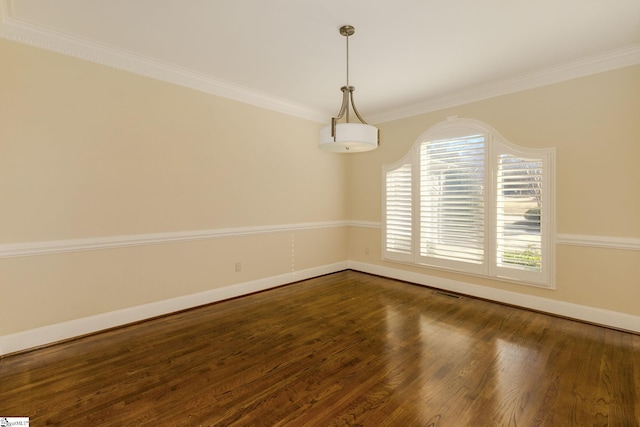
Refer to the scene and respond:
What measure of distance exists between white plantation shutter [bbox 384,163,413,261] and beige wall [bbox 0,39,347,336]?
175 cm

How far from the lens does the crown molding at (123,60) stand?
256 centimetres

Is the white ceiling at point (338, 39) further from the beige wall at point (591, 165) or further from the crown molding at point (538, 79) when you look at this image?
the beige wall at point (591, 165)

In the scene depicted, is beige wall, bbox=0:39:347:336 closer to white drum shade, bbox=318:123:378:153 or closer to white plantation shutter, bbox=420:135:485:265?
white drum shade, bbox=318:123:378:153

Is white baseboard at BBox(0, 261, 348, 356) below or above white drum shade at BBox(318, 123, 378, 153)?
below

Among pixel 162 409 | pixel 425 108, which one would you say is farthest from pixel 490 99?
pixel 162 409

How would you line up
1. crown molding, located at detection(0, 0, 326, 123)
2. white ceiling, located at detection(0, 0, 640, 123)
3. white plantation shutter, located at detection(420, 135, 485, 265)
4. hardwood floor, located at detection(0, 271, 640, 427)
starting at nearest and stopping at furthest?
Answer: hardwood floor, located at detection(0, 271, 640, 427) < white ceiling, located at detection(0, 0, 640, 123) < crown molding, located at detection(0, 0, 326, 123) < white plantation shutter, located at detection(420, 135, 485, 265)

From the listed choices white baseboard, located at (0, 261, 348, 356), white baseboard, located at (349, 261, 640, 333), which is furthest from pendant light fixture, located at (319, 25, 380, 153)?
white baseboard, located at (349, 261, 640, 333)

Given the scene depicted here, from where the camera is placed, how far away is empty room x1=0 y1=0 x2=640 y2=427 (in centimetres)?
215

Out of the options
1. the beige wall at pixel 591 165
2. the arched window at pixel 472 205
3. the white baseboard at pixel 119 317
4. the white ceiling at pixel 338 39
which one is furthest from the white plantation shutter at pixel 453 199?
the white baseboard at pixel 119 317

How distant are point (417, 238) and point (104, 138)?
13.8 ft

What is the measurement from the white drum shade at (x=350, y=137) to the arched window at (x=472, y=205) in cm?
214

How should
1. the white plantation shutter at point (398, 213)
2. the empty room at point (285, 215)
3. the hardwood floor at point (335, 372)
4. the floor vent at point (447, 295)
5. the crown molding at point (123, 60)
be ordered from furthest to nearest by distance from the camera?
1. the white plantation shutter at point (398, 213)
2. the floor vent at point (447, 295)
3. the crown molding at point (123, 60)
4. the empty room at point (285, 215)
5. the hardwood floor at point (335, 372)

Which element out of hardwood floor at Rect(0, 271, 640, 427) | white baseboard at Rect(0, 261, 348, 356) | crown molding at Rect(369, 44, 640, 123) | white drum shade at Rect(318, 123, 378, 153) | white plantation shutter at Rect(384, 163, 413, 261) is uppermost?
crown molding at Rect(369, 44, 640, 123)

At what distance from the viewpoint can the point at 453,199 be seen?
4238mm
